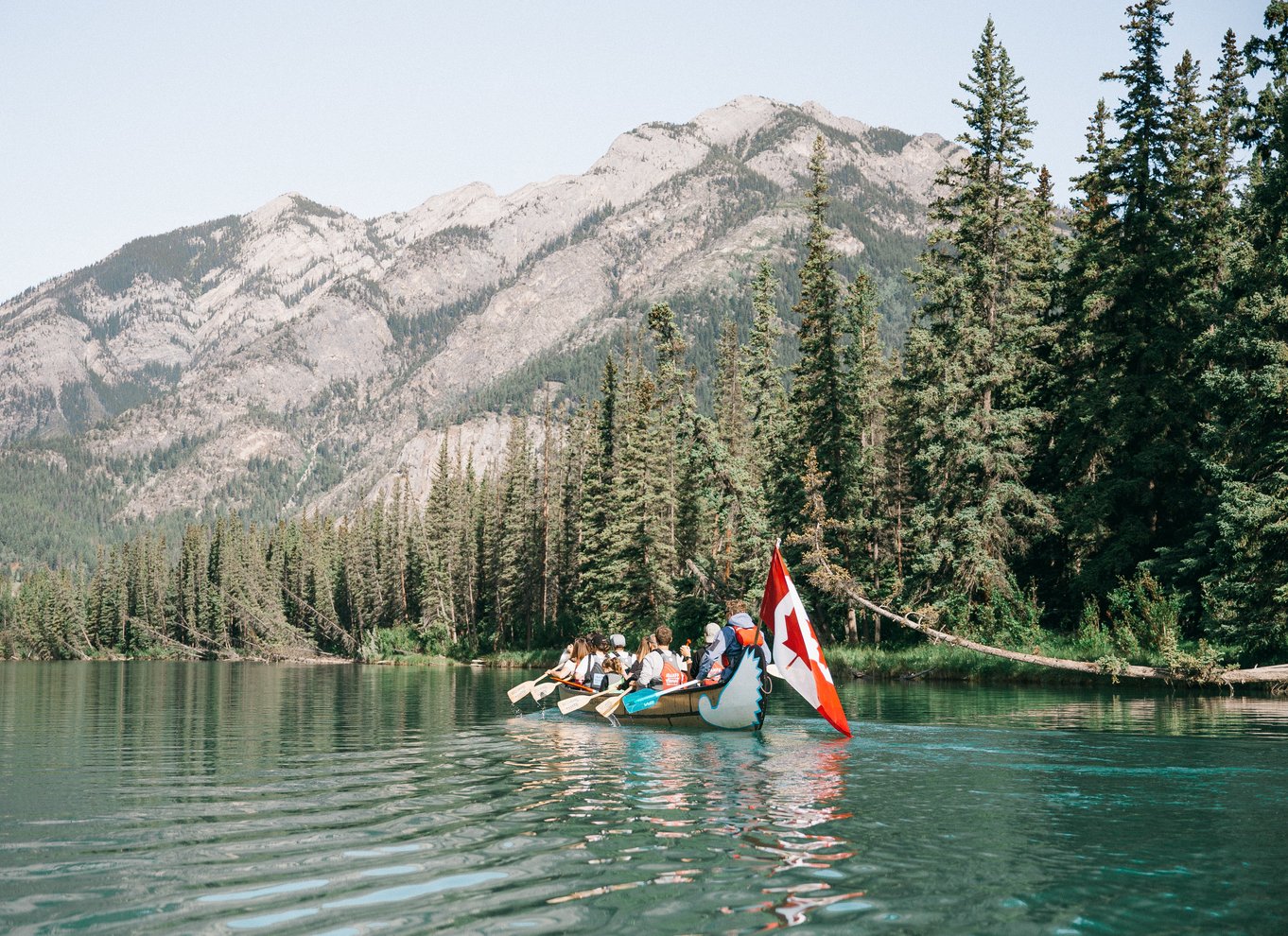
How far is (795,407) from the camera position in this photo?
55.7 meters

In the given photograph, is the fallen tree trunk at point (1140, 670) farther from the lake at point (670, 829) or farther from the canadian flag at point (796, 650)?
the canadian flag at point (796, 650)

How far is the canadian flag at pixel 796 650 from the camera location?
21312mm

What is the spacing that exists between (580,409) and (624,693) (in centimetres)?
6734

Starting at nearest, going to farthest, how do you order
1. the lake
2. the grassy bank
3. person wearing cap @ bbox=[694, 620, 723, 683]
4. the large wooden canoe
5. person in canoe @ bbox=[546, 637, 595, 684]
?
the lake → the large wooden canoe → person wearing cap @ bbox=[694, 620, 723, 683] → person in canoe @ bbox=[546, 637, 595, 684] → the grassy bank

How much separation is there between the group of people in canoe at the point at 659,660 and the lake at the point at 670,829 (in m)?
1.95

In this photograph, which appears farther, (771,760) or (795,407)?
(795,407)

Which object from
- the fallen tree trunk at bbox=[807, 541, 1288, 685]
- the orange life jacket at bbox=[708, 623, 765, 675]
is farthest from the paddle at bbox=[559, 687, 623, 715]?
the fallen tree trunk at bbox=[807, 541, 1288, 685]

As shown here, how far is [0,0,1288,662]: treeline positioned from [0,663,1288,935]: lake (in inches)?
410

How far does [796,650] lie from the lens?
2211 cm

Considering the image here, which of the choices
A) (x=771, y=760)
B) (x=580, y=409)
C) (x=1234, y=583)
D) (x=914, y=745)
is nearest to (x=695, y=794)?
(x=771, y=760)

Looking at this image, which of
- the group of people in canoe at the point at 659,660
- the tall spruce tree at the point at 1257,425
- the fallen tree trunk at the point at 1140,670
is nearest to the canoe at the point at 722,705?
the group of people in canoe at the point at 659,660

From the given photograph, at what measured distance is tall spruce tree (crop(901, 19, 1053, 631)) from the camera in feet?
136

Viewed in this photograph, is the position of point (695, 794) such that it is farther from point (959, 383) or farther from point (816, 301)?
point (816, 301)

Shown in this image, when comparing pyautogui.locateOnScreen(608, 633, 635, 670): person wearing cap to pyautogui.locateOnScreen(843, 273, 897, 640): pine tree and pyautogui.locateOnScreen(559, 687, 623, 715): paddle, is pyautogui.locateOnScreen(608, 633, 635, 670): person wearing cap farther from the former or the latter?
pyautogui.locateOnScreen(843, 273, 897, 640): pine tree
